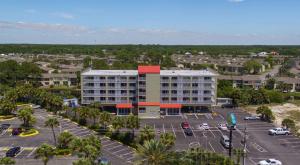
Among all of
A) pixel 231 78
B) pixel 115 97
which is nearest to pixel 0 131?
pixel 115 97

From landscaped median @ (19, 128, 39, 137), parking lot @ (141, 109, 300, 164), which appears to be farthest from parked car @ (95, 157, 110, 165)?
landscaped median @ (19, 128, 39, 137)

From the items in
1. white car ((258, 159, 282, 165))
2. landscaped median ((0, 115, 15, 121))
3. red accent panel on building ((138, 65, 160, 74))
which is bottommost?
white car ((258, 159, 282, 165))

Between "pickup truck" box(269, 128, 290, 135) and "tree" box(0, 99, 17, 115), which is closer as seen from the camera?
"pickup truck" box(269, 128, 290, 135)

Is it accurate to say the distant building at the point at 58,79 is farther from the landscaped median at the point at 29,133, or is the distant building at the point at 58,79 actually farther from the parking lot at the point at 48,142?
the landscaped median at the point at 29,133

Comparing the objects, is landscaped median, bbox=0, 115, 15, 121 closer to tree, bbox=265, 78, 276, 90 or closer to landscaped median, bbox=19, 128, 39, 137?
landscaped median, bbox=19, 128, 39, 137

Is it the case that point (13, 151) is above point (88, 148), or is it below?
below

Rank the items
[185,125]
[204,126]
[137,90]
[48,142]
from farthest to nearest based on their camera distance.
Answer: [137,90] → [204,126] → [185,125] → [48,142]

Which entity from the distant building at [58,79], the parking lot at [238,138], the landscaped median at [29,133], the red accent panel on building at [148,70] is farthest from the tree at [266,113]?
the distant building at [58,79]

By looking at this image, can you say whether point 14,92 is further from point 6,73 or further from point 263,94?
point 263,94

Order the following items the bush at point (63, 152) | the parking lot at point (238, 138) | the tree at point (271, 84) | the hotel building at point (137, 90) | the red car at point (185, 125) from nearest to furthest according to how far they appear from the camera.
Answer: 1. the bush at point (63, 152)
2. the parking lot at point (238, 138)
3. the red car at point (185, 125)
4. the hotel building at point (137, 90)
5. the tree at point (271, 84)

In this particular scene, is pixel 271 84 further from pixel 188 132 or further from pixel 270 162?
pixel 270 162

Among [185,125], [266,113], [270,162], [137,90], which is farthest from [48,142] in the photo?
[266,113]
